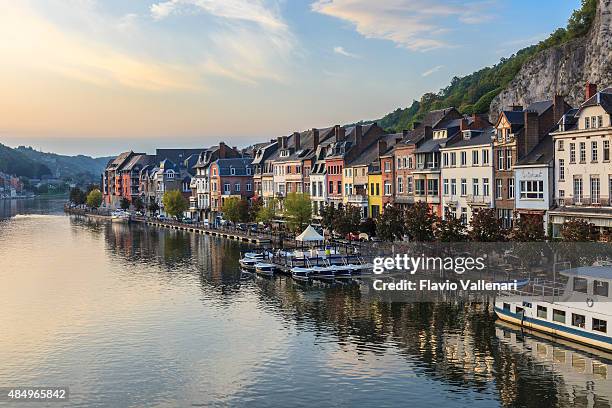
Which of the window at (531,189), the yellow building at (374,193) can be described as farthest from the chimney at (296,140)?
the window at (531,189)

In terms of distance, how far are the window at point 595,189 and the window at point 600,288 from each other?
62.3 ft

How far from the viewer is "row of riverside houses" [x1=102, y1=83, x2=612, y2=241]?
5400 centimetres

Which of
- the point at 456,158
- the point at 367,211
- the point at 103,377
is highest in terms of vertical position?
the point at 456,158

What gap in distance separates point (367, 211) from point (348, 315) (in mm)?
41738

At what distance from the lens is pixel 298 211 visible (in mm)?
87562

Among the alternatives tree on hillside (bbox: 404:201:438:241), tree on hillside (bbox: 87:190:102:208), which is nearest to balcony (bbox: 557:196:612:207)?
tree on hillside (bbox: 404:201:438:241)

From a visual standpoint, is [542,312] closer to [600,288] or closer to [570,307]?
[570,307]

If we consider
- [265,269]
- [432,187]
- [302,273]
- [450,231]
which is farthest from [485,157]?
[265,269]

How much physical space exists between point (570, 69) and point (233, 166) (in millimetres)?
55319

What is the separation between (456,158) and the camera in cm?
6912

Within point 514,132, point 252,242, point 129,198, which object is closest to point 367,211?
point 252,242

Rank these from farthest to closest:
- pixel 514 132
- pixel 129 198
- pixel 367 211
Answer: pixel 129 198, pixel 367 211, pixel 514 132

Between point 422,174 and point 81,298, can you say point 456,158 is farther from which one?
point 81,298

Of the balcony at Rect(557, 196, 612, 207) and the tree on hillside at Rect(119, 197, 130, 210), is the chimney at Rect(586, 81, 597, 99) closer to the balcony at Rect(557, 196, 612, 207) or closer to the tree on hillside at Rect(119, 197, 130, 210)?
the balcony at Rect(557, 196, 612, 207)
